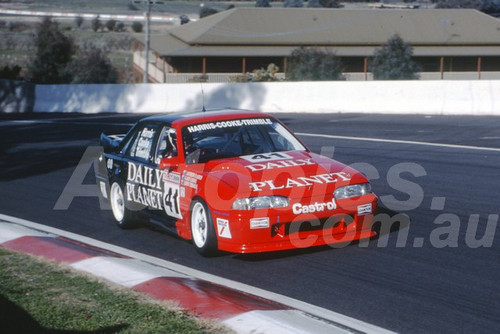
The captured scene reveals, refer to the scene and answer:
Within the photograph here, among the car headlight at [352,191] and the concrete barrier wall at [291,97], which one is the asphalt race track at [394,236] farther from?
the concrete barrier wall at [291,97]

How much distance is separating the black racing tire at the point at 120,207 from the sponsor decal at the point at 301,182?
8.08 feet

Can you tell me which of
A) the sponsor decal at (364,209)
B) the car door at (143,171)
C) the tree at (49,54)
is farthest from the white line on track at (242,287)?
the tree at (49,54)

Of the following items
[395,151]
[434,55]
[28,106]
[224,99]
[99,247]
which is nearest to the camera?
[99,247]

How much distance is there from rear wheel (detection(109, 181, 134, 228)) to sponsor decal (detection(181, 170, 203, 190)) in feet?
4.87

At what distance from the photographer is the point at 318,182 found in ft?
25.7

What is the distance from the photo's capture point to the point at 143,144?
9586mm

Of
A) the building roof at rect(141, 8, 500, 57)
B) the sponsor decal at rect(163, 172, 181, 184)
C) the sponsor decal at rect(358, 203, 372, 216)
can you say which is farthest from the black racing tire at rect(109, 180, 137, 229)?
the building roof at rect(141, 8, 500, 57)

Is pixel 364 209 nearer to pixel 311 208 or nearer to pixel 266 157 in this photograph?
pixel 311 208

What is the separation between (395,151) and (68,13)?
91.8 meters

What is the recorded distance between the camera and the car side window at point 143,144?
9.39 meters

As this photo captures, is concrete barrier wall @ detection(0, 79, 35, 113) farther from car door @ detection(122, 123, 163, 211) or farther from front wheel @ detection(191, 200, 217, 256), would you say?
front wheel @ detection(191, 200, 217, 256)

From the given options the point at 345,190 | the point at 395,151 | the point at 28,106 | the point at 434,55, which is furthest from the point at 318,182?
the point at 434,55

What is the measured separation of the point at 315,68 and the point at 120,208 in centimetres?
3001

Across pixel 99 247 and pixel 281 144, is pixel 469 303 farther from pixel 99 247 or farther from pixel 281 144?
pixel 99 247
